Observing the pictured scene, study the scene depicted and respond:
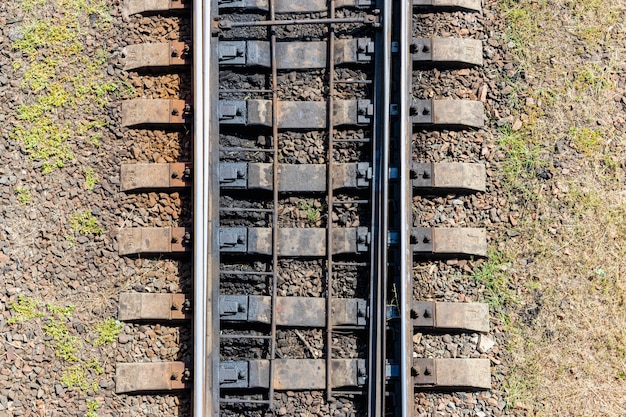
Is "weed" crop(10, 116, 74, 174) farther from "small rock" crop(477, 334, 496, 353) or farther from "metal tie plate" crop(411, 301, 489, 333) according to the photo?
"small rock" crop(477, 334, 496, 353)

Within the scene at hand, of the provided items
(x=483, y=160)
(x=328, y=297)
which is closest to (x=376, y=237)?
(x=328, y=297)

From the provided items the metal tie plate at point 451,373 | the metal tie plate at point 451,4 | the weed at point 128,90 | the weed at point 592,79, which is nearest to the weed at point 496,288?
the metal tie plate at point 451,373

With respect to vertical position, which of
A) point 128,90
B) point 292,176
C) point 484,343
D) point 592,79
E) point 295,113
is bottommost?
point 484,343

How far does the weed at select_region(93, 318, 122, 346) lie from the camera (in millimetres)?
6590

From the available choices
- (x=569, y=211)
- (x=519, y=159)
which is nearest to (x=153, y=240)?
(x=519, y=159)

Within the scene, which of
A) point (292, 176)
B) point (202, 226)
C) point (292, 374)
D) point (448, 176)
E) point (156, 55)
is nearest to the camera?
point (202, 226)

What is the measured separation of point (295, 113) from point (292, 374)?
9.12 feet

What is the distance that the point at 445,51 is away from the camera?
6602 millimetres

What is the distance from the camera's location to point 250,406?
6309 mm

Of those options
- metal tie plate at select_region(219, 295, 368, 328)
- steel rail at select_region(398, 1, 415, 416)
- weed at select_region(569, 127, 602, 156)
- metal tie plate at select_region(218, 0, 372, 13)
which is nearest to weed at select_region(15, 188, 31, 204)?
metal tie plate at select_region(219, 295, 368, 328)

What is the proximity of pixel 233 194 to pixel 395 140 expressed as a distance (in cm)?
184

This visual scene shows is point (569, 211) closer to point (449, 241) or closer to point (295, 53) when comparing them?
point (449, 241)

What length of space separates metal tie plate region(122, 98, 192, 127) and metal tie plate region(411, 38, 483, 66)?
2.61 metres

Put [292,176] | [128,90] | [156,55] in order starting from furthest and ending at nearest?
1. [128,90]
2. [156,55]
3. [292,176]
